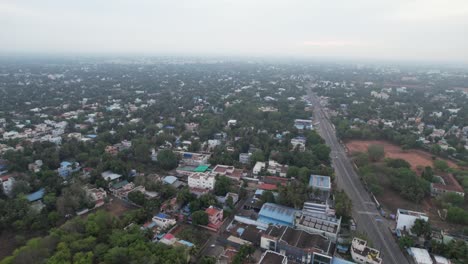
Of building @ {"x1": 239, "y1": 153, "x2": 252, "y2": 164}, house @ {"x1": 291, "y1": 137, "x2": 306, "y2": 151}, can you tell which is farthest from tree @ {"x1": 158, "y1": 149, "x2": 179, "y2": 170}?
house @ {"x1": 291, "y1": 137, "x2": 306, "y2": 151}

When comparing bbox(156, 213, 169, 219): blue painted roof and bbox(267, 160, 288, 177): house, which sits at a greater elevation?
bbox(156, 213, 169, 219): blue painted roof

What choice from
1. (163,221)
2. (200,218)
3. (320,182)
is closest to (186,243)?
(200,218)

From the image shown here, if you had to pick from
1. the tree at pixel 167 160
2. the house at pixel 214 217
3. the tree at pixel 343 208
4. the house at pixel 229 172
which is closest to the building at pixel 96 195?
the tree at pixel 167 160

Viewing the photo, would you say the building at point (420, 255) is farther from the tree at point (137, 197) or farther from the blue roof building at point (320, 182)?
the tree at point (137, 197)

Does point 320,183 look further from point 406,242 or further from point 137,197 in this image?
point 137,197

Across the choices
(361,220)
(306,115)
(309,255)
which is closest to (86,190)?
(309,255)

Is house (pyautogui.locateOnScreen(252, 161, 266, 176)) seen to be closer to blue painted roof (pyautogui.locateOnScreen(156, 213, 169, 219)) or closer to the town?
the town

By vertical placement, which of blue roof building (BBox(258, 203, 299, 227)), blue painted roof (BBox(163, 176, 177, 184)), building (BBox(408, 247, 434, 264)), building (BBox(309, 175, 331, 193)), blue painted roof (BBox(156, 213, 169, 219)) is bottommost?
building (BBox(408, 247, 434, 264))
